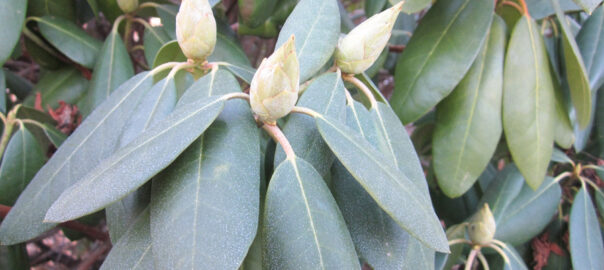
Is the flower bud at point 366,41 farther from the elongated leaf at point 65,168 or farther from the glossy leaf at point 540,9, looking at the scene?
the glossy leaf at point 540,9

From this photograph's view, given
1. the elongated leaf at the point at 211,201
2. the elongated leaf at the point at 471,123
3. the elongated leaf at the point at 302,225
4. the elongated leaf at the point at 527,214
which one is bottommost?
the elongated leaf at the point at 527,214

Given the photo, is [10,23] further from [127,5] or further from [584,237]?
[584,237]

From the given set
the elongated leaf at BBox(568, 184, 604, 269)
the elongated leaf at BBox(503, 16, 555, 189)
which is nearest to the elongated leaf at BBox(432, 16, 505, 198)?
A: the elongated leaf at BBox(503, 16, 555, 189)

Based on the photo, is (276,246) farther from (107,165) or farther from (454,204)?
(454,204)

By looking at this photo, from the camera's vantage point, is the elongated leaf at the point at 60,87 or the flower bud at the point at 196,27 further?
the elongated leaf at the point at 60,87

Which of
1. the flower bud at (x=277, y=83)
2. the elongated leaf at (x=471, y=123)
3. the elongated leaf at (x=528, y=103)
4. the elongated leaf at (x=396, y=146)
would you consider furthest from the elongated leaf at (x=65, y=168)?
the elongated leaf at (x=528, y=103)

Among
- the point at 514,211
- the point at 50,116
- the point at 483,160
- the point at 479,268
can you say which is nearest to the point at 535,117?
the point at 483,160
